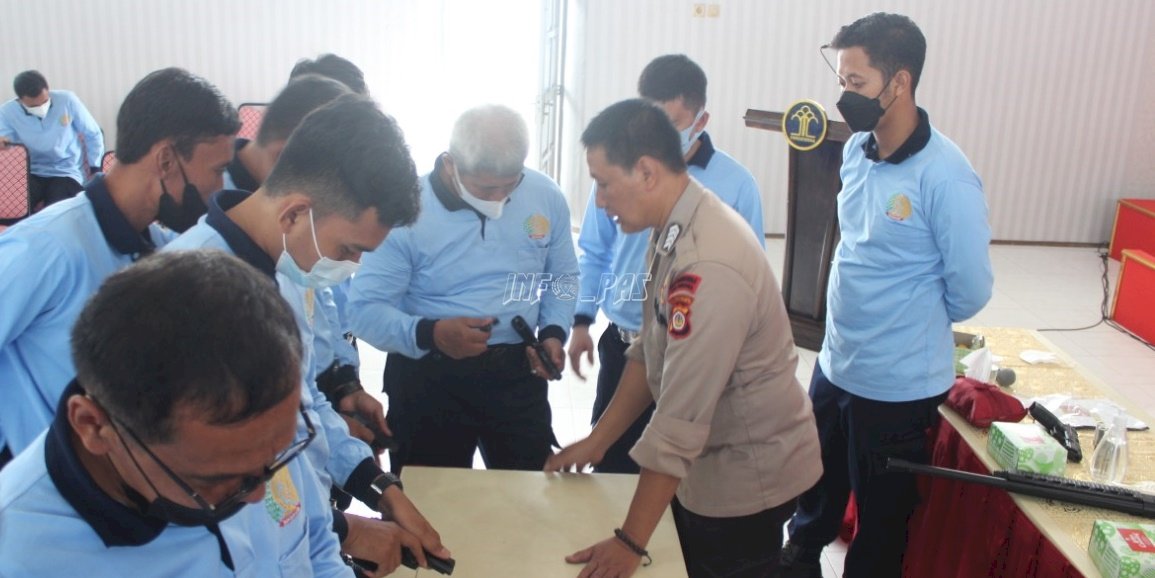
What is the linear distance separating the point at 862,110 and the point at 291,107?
5.08ft

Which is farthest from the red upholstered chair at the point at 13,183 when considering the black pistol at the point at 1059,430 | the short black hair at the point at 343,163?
the black pistol at the point at 1059,430

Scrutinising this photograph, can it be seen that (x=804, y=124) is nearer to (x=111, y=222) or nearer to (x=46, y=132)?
(x=111, y=222)

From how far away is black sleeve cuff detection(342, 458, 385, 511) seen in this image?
1.84 meters

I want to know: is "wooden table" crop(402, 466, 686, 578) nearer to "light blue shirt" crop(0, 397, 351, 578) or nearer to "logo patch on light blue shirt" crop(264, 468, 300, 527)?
"logo patch on light blue shirt" crop(264, 468, 300, 527)

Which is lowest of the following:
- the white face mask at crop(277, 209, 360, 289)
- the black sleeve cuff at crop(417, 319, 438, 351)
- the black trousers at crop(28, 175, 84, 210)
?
the black trousers at crop(28, 175, 84, 210)

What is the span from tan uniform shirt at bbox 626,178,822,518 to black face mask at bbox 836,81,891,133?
0.88 metres

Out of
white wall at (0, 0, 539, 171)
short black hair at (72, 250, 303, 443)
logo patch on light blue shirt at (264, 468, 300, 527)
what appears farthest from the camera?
white wall at (0, 0, 539, 171)

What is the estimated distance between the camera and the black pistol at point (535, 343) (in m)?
2.56

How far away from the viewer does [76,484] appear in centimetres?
94

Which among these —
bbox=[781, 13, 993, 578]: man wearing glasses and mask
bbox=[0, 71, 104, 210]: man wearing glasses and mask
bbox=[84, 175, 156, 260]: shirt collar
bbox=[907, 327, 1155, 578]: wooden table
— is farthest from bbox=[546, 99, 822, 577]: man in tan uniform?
bbox=[0, 71, 104, 210]: man wearing glasses and mask

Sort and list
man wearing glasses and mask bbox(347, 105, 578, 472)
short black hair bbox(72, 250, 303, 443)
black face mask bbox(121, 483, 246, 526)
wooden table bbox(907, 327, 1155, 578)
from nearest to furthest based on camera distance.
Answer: short black hair bbox(72, 250, 303, 443) < black face mask bbox(121, 483, 246, 526) < wooden table bbox(907, 327, 1155, 578) < man wearing glasses and mask bbox(347, 105, 578, 472)

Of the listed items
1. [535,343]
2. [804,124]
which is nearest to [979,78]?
[804,124]

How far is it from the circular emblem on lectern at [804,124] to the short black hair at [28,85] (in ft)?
17.3

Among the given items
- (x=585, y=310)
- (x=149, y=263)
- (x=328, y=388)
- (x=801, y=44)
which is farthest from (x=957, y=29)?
(x=149, y=263)
